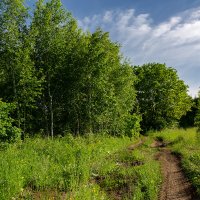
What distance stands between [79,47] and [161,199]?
16.8m

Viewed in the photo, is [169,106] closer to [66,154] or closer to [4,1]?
[4,1]

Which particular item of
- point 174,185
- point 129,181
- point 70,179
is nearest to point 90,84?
point 129,181

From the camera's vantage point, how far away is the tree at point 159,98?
51.5m

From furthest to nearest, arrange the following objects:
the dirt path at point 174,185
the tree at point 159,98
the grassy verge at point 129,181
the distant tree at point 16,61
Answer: the tree at point 159,98 → the distant tree at point 16,61 → the dirt path at point 174,185 → the grassy verge at point 129,181

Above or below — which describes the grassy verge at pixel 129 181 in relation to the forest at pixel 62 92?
below

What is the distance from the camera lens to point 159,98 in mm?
52250

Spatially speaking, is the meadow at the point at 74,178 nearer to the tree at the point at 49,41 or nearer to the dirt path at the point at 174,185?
the dirt path at the point at 174,185

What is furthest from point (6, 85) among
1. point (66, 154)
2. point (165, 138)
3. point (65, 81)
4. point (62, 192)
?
point (165, 138)

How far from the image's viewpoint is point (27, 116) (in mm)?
22797

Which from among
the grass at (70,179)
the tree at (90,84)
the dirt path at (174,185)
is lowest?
the dirt path at (174,185)

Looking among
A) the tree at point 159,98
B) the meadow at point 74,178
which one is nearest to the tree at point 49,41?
the meadow at point 74,178

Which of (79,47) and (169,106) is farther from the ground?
(79,47)

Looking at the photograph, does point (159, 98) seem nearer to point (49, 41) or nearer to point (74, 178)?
point (49, 41)

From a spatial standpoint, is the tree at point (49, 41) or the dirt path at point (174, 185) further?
the tree at point (49, 41)
